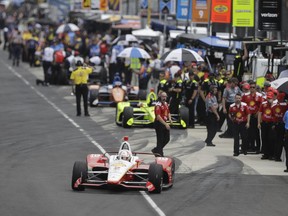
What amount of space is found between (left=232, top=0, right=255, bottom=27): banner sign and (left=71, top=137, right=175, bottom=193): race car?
12.4 metres

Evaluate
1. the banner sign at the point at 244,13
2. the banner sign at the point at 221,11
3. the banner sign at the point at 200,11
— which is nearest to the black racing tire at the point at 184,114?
the banner sign at the point at 244,13

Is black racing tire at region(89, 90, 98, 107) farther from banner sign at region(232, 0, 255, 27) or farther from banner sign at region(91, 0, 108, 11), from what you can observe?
banner sign at region(91, 0, 108, 11)

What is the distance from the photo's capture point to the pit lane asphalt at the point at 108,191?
18469 millimetres

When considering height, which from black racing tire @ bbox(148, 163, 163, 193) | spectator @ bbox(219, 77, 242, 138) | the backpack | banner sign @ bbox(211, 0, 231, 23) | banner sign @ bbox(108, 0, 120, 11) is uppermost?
banner sign @ bbox(211, 0, 231, 23)

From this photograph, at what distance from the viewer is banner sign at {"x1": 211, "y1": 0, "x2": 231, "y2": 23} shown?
118 feet

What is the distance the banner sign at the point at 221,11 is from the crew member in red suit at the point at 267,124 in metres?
10.2

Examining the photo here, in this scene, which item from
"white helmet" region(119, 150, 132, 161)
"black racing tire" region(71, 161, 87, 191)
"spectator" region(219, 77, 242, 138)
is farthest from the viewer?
"spectator" region(219, 77, 242, 138)

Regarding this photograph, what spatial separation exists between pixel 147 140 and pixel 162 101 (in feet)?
14.9

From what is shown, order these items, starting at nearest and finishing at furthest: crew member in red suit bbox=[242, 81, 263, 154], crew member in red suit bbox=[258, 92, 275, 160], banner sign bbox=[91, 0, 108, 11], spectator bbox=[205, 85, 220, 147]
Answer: crew member in red suit bbox=[258, 92, 275, 160] < crew member in red suit bbox=[242, 81, 263, 154] < spectator bbox=[205, 85, 220, 147] < banner sign bbox=[91, 0, 108, 11]

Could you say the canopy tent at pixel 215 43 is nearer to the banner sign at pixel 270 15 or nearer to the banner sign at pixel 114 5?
the banner sign at pixel 270 15

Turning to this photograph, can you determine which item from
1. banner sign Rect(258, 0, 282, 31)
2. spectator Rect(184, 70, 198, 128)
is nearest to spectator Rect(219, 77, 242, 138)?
banner sign Rect(258, 0, 282, 31)

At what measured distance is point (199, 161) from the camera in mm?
25281

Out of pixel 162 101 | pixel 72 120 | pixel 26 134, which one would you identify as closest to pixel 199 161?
pixel 162 101

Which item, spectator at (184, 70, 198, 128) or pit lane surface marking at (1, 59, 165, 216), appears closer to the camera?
pit lane surface marking at (1, 59, 165, 216)
